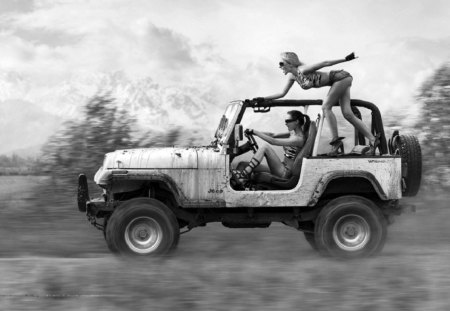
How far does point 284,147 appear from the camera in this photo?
913cm

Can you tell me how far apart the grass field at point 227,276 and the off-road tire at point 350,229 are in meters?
0.18

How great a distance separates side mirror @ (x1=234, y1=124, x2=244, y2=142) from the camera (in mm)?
8422

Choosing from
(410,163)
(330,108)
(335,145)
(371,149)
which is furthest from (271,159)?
(410,163)

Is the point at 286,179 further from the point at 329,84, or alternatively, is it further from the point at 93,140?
the point at 93,140

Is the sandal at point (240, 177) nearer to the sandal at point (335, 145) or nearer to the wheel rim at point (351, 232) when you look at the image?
the sandal at point (335, 145)

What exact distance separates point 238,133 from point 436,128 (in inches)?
257

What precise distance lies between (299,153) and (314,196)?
55 centimetres

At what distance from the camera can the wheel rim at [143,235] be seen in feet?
27.9

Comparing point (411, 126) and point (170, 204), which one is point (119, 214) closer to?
point (170, 204)

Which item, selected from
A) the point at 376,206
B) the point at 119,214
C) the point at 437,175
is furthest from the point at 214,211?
the point at 437,175

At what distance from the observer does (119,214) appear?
846 centimetres

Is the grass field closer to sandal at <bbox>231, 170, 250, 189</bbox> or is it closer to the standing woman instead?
sandal at <bbox>231, 170, 250, 189</bbox>

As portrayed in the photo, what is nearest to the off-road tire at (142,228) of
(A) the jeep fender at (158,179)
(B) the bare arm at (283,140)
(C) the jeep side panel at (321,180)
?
(A) the jeep fender at (158,179)

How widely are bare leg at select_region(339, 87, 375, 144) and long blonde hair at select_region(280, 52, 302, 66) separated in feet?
2.16
